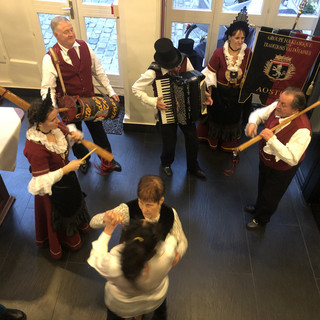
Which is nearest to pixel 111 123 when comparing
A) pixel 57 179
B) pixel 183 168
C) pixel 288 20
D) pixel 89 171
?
pixel 89 171

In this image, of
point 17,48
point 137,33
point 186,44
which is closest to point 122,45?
point 137,33

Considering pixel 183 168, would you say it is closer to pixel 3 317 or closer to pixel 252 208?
pixel 252 208

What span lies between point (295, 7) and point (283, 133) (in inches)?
83.6

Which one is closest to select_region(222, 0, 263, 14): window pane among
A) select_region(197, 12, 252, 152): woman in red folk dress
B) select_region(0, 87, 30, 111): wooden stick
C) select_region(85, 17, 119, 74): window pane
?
select_region(197, 12, 252, 152): woman in red folk dress

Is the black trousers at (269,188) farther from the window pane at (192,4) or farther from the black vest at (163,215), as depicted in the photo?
the window pane at (192,4)

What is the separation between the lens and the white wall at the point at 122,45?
119 inches

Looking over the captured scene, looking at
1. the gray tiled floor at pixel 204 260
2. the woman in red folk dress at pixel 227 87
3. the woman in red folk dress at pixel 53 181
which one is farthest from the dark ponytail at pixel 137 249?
the woman in red folk dress at pixel 227 87

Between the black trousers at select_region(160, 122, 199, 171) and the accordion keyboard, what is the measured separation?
0.28 feet

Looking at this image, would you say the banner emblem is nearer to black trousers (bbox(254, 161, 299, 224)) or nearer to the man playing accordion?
the man playing accordion

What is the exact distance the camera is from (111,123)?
13.2ft

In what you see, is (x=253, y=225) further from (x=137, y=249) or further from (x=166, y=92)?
(x=137, y=249)

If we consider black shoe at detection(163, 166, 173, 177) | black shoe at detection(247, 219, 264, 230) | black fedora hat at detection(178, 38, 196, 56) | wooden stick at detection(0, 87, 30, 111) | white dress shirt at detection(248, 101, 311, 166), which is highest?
wooden stick at detection(0, 87, 30, 111)

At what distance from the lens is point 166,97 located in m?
2.75

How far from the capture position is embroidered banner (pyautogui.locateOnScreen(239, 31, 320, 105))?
8.95 ft
